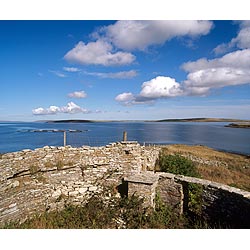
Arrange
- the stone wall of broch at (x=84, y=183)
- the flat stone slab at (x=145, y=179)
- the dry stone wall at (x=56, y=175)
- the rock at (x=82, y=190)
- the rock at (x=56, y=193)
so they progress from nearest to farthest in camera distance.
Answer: the stone wall of broch at (x=84, y=183) < the dry stone wall at (x=56, y=175) < the flat stone slab at (x=145, y=179) < the rock at (x=56, y=193) < the rock at (x=82, y=190)

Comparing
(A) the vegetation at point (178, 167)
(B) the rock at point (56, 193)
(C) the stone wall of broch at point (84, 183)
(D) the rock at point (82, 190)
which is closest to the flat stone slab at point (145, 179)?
(C) the stone wall of broch at point (84, 183)

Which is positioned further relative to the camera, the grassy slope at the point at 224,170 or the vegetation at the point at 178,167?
the grassy slope at the point at 224,170

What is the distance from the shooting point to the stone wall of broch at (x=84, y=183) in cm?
619

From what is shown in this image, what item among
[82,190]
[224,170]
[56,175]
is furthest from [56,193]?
[224,170]

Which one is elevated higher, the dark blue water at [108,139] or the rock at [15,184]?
the rock at [15,184]

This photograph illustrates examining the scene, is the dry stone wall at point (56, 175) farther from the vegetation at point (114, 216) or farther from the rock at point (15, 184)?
the vegetation at point (114, 216)

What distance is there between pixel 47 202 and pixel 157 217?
3.54 metres

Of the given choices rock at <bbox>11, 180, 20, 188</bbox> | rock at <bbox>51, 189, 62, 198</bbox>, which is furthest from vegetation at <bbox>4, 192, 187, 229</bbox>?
rock at <bbox>11, 180, 20, 188</bbox>

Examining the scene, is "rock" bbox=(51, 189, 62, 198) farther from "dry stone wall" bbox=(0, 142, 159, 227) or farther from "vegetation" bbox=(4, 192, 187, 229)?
"vegetation" bbox=(4, 192, 187, 229)

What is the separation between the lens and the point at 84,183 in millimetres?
7770

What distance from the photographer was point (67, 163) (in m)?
7.59
